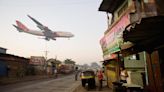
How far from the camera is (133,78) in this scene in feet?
38.9

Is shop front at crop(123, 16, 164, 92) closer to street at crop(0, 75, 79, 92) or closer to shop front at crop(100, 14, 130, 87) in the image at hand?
shop front at crop(100, 14, 130, 87)

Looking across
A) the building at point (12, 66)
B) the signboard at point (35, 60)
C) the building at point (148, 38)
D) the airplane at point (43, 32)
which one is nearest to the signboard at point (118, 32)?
the building at point (148, 38)

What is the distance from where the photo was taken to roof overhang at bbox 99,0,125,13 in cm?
1864

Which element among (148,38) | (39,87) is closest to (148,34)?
(148,38)

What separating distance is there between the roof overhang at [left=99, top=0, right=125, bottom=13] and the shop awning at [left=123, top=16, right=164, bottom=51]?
9.72 metres

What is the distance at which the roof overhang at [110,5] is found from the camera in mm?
18638

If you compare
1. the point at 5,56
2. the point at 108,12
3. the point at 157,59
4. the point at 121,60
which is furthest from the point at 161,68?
the point at 5,56

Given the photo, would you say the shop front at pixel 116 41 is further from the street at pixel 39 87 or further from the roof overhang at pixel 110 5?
the street at pixel 39 87

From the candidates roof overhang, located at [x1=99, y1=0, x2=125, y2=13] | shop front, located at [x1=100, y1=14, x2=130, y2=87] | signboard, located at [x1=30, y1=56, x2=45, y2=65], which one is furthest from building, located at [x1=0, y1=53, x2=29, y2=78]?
shop front, located at [x1=100, y1=14, x2=130, y2=87]

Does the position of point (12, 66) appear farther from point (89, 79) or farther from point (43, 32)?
point (43, 32)

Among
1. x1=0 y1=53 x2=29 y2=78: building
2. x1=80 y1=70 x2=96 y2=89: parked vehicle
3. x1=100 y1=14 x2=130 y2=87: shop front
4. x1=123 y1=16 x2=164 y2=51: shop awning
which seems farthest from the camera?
x1=0 y1=53 x2=29 y2=78: building

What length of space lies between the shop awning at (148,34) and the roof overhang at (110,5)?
9718 millimetres

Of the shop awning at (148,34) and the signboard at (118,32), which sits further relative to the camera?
the signboard at (118,32)

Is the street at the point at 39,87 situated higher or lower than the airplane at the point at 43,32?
lower
